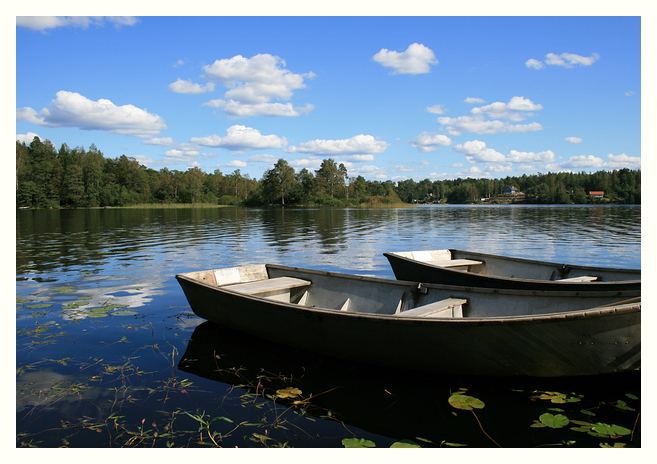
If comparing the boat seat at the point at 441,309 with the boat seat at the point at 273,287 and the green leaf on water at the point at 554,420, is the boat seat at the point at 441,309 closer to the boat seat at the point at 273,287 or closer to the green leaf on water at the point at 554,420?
the green leaf on water at the point at 554,420

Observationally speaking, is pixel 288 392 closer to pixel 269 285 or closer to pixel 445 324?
pixel 445 324

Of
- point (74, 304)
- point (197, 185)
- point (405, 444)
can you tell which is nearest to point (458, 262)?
point (405, 444)

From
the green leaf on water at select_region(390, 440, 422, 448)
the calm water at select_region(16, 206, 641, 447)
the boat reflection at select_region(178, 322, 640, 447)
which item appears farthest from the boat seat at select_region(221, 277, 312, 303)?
the green leaf on water at select_region(390, 440, 422, 448)

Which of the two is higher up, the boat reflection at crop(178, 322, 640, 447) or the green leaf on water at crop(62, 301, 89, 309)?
the green leaf on water at crop(62, 301, 89, 309)

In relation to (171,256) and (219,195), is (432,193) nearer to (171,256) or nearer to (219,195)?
(219,195)

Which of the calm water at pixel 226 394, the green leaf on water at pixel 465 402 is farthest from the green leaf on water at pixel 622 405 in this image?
the green leaf on water at pixel 465 402

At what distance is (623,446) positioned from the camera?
11.9 feet

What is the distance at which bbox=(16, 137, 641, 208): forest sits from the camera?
8400cm

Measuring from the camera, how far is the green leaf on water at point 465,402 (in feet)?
14.4

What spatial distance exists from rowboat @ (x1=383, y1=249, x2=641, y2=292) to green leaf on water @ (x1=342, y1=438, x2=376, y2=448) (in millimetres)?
4487

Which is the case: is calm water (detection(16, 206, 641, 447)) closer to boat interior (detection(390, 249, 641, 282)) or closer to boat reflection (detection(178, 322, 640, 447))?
boat reflection (detection(178, 322, 640, 447))

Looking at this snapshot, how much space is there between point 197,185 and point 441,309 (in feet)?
367

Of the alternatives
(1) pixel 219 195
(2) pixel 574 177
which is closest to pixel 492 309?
(1) pixel 219 195

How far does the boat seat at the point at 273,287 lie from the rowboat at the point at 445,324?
0.03 meters
